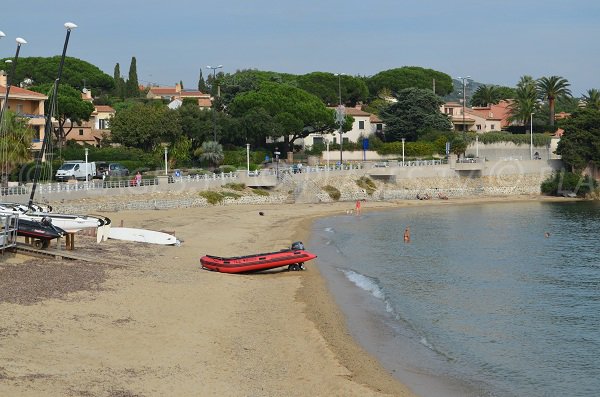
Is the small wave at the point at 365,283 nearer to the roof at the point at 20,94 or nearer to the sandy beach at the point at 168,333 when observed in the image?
the sandy beach at the point at 168,333

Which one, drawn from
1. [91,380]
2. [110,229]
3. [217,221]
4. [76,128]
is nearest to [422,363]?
[91,380]

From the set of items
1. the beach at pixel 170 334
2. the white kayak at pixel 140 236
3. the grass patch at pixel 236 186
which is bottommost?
the beach at pixel 170 334

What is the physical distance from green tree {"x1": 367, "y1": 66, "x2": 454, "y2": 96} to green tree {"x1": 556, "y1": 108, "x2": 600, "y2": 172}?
2413 inches

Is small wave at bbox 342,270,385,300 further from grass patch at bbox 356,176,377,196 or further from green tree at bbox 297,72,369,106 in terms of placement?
green tree at bbox 297,72,369,106

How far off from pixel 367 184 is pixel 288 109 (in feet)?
62.2

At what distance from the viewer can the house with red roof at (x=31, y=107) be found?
69.2 meters

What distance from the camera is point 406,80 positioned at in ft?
512

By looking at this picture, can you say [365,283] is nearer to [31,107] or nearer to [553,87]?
[31,107]

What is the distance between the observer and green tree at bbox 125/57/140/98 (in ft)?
463

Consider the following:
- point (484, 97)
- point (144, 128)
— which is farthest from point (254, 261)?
point (484, 97)

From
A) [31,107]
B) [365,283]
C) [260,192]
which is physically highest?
[31,107]

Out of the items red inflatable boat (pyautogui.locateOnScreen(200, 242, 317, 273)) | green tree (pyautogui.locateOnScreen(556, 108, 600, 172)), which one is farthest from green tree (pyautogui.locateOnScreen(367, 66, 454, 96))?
red inflatable boat (pyautogui.locateOnScreen(200, 242, 317, 273))

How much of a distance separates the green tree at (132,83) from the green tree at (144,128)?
61.0m

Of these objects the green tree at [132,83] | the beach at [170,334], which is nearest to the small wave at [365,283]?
the beach at [170,334]
